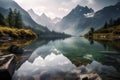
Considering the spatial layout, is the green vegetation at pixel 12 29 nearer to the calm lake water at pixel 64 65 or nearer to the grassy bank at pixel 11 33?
the grassy bank at pixel 11 33

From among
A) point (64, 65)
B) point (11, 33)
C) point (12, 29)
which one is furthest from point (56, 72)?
point (12, 29)

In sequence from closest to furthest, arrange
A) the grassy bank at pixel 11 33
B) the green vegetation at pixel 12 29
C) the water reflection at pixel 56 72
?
the water reflection at pixel 56 72, the grassy bank at pixel 11 33, the green vegetation at pixel 12 29

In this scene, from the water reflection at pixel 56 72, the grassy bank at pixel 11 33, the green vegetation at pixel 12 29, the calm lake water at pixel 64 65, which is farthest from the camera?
the green vegetation at pixel 12 29

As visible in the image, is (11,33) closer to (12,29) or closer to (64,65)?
(12,29)

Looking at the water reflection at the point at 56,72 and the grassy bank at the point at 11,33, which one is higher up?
the grassy bank at the point at 11,33

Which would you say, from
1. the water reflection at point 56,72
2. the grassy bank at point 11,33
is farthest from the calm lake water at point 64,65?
the grassy bank at point 11,33

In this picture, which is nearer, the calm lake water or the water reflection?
the water reflection

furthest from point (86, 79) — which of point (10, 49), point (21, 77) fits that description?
point (10, 49)

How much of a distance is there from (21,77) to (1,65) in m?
3.32

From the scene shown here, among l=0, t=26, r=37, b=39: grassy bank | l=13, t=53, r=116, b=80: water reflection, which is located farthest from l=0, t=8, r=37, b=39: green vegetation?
l=13, t=53, r=116, b=80: water reflection

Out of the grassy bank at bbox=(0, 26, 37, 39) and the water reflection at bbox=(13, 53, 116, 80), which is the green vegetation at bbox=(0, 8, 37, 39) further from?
the water reflection at bbox=(13, 53, 116, 80)

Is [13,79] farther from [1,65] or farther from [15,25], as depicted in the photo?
[15,25]

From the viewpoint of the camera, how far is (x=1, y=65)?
19938 millimetres

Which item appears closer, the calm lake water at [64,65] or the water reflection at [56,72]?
the water reflection at [56,72]
